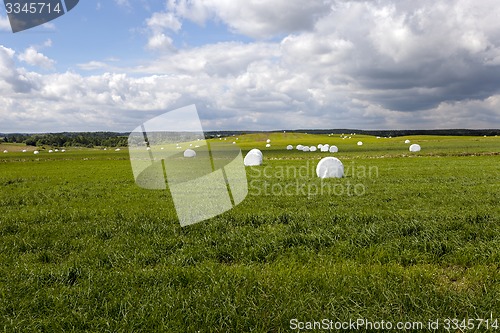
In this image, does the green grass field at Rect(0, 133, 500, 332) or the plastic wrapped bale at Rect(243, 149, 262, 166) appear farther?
the plastic wrapped bale at Rect(243, 149, 262, 166)

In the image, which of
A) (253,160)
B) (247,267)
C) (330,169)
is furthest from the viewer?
(253,160)

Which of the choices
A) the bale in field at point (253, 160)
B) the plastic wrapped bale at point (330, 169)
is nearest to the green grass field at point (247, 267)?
the plastic wrapped bale at point (330, 169)

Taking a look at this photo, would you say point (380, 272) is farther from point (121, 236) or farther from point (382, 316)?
point (121, 236)

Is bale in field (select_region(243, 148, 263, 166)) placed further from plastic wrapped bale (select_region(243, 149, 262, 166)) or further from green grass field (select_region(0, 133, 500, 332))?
green grass field (select_region(0, 133, 500, 332))

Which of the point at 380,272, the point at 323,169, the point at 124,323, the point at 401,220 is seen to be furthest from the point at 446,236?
the point at 323,169

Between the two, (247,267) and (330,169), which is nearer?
(247,267)

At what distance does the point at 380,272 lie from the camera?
595cm

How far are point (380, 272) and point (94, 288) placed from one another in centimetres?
470

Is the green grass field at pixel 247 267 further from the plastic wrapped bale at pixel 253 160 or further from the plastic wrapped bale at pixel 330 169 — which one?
the plastic wrapped bale at pixel 253 160

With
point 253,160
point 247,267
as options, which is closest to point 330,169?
point 253,160

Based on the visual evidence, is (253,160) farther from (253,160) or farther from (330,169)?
(330,169)

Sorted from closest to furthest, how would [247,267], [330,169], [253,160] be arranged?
[247,267] < [330,169] < [253,160]

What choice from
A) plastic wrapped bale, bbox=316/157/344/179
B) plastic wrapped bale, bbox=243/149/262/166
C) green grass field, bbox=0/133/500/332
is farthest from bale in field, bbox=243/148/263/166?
green grass field, bbox=0/133/500/332

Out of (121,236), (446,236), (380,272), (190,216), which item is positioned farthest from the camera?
(190,216)
